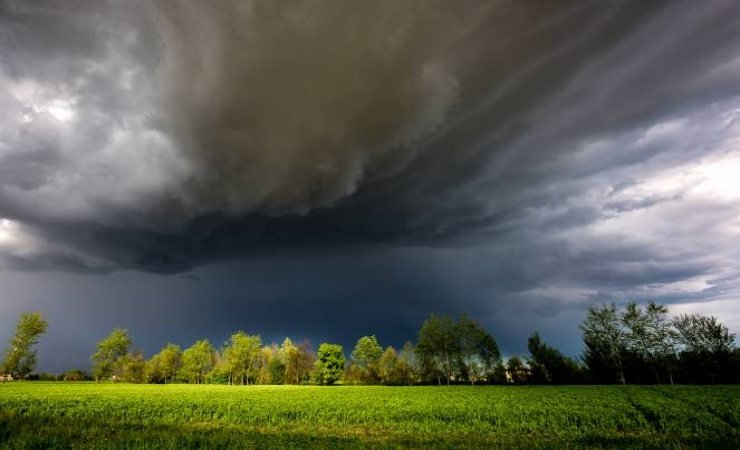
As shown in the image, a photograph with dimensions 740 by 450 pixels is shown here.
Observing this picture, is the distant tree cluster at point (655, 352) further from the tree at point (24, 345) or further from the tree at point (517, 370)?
the tree at point (24, 345)

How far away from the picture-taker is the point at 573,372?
82875 millimetres

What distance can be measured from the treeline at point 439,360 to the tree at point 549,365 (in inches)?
9.0

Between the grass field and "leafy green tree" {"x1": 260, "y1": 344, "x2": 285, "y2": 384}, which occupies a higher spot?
the grass field

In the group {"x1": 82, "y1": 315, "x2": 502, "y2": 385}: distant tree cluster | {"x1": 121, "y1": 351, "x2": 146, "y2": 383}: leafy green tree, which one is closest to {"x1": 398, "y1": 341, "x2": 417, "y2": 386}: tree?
{"x1": 82, "y1": 315, "x2": 502, "y2": 385}: distant tree cluster

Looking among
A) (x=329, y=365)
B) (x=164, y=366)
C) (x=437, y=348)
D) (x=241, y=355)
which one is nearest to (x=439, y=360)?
(x=437, y=348)

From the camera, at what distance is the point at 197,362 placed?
129 m

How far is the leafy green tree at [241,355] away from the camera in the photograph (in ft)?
392

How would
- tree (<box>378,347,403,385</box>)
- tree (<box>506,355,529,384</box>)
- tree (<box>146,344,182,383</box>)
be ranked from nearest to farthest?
tree (<box>506,355,529,384</box>) < tree (<box>378,347,403,385</box>) < tree (<box>146,344,182,383</box>)

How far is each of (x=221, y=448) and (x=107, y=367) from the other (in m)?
141

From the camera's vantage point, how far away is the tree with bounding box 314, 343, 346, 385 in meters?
112

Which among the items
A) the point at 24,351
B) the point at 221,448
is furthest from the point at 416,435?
the point at 24,351

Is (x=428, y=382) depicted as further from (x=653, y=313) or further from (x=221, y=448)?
(x=221, y=448)

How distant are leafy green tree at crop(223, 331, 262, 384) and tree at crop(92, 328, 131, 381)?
35.7 meters

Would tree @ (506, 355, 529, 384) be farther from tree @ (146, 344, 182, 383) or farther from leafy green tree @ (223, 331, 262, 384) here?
tree @ (146, 344, 182, 383)
